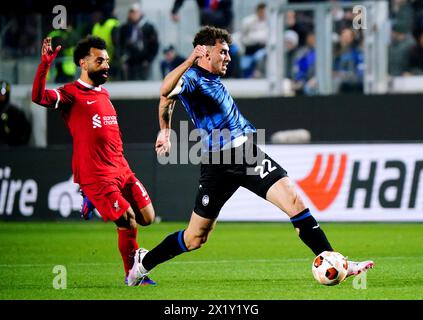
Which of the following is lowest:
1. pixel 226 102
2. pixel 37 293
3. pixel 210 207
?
pixel 37 293

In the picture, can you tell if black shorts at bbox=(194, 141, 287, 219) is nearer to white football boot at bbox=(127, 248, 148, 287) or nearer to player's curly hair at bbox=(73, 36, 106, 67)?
white football boot at bbox=(127, 248, 148, 287)

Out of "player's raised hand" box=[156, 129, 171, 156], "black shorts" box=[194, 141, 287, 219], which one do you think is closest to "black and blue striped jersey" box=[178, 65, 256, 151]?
"black shorts" box=[194, 141, 287, 219]

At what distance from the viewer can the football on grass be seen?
8.94 meters

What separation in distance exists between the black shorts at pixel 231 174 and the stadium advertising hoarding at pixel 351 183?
756 centimetres

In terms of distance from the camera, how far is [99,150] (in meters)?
10.2

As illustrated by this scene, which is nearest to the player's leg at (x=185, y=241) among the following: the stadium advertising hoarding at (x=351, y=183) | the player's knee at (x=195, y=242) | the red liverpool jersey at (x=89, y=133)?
the player's knee at (x=195, y=242)

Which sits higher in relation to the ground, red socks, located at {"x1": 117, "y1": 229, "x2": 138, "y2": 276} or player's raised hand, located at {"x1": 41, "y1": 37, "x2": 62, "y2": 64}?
player's raised hand, located at {"x1": 41, "y1": 37, "x2": 62, "y2": 64}

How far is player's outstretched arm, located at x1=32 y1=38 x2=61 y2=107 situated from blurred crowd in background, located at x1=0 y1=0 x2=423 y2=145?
9777 millimetres

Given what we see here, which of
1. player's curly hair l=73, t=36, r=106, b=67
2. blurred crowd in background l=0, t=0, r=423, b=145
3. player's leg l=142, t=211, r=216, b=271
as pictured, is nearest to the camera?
player's leg l=142, t=211, r=216, b=271

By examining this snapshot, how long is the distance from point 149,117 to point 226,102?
10622 mm

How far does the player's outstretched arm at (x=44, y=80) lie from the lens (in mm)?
9656
